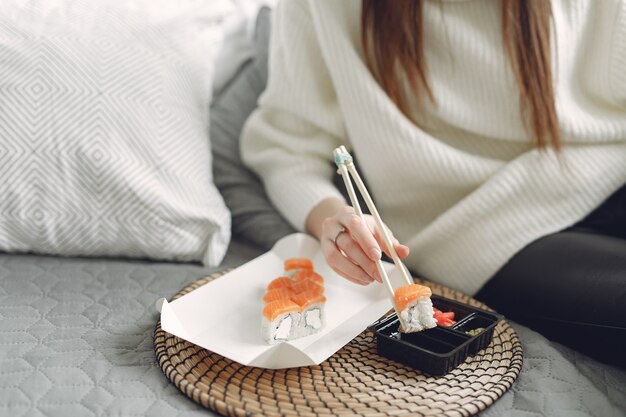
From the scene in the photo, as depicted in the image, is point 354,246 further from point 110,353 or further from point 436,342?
point 110,353

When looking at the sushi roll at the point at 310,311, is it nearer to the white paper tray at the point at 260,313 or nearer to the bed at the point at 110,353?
the white paper tray at the point at 260,313

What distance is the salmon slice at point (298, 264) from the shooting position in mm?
814

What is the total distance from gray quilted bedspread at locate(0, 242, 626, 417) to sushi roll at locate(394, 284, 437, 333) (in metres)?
0.11

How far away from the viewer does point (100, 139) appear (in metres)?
0.86

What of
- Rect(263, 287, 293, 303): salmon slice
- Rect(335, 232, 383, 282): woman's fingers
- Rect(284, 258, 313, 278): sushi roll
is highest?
Rect(335, 232, 383, 282): woman's fingers

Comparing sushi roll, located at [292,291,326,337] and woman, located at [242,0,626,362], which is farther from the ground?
woman, located at [242,0,626,362]

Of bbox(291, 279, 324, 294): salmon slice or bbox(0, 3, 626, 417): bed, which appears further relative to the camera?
bbox(291, 279, 324, 294): salmon slice

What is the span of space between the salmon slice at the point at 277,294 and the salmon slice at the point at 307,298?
1 cm

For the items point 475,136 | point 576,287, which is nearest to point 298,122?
point 475,136

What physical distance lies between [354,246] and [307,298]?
0.08 m

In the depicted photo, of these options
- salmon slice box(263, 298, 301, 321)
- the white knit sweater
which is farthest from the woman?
salmon slice box(263, 298, 301, 321)

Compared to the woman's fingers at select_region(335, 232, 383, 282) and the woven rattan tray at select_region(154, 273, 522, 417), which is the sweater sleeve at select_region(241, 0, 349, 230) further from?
the woven rattan tray at select_region(154, 273, 522, 417)

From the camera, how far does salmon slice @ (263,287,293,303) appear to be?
0.73 metres

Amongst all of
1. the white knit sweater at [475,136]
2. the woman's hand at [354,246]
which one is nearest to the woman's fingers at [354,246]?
the woman's hand at [354,246]
